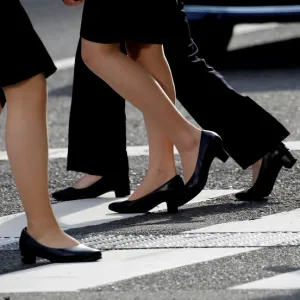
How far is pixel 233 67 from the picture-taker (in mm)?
10695

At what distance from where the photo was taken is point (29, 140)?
4.41 metres

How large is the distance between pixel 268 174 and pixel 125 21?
964 mm

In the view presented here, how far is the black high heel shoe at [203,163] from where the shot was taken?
17.3ft

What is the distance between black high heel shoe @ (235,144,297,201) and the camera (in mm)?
5605

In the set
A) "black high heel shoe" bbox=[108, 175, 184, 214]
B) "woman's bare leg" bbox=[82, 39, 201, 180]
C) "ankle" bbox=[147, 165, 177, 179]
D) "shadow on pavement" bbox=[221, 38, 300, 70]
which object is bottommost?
"shadow on pavement" bbox=[221, 38, 300, 70]

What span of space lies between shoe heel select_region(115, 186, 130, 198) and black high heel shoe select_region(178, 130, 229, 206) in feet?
1.76

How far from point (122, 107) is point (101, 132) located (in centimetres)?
14

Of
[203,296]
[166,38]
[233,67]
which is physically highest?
[166,38]

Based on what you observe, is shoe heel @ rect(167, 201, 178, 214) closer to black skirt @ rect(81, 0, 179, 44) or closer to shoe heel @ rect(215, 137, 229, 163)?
shoe heel @ rect(215, 137, 229, 163)

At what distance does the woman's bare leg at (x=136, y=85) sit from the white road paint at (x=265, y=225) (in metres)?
0.38

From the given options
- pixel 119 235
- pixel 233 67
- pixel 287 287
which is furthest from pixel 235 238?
pixel 233 67

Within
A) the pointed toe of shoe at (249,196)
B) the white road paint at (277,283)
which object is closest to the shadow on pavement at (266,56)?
the pointed toe of shoe at (249,196)

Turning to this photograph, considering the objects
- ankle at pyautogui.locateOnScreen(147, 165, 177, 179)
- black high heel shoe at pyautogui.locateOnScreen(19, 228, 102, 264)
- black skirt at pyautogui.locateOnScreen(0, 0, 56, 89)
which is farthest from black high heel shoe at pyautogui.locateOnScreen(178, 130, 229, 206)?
black skirt at pyautogui.locateOnScreen(0, 0, 56, 89)

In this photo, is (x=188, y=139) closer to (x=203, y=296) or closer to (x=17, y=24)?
(x=17, y=24)
